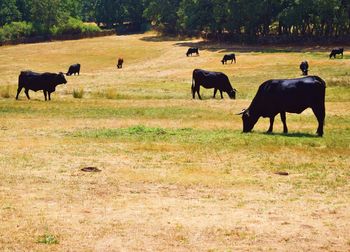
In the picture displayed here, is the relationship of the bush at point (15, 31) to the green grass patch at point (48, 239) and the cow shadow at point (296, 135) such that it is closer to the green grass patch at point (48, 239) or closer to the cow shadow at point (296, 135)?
the cow shadow at point (296, 135)

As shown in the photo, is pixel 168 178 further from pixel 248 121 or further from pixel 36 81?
pixel 36 81

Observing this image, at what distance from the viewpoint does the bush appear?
316 ft

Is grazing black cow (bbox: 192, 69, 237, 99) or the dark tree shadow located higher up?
grazing black cow (bbox: 192, 69, 237, 99)

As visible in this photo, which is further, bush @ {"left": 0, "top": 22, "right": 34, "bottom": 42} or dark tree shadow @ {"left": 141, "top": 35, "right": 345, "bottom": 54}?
bush @ {"left": 0, "top": 22, "right": 34, "bottom": 42}

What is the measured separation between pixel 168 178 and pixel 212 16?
7350cm

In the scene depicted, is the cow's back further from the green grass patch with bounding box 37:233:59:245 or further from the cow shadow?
the green grass patch with bounding box 37:233:59:245

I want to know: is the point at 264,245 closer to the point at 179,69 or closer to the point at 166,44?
the point at 179,69

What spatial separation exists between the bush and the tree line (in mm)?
1362

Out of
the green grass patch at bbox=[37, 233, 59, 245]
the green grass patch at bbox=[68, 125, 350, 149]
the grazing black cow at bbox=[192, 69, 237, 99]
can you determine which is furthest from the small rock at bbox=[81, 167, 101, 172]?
the grazing black cow at bbox=[192, 69, 237, 99]

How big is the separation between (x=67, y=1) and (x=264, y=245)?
4441 inches

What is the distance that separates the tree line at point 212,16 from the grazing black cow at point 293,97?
50739mm

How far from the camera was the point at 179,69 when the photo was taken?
59.3 m

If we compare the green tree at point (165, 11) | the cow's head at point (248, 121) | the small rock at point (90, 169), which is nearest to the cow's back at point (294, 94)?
the cow's head at point (248, 121)

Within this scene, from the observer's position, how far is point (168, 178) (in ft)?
48.6
